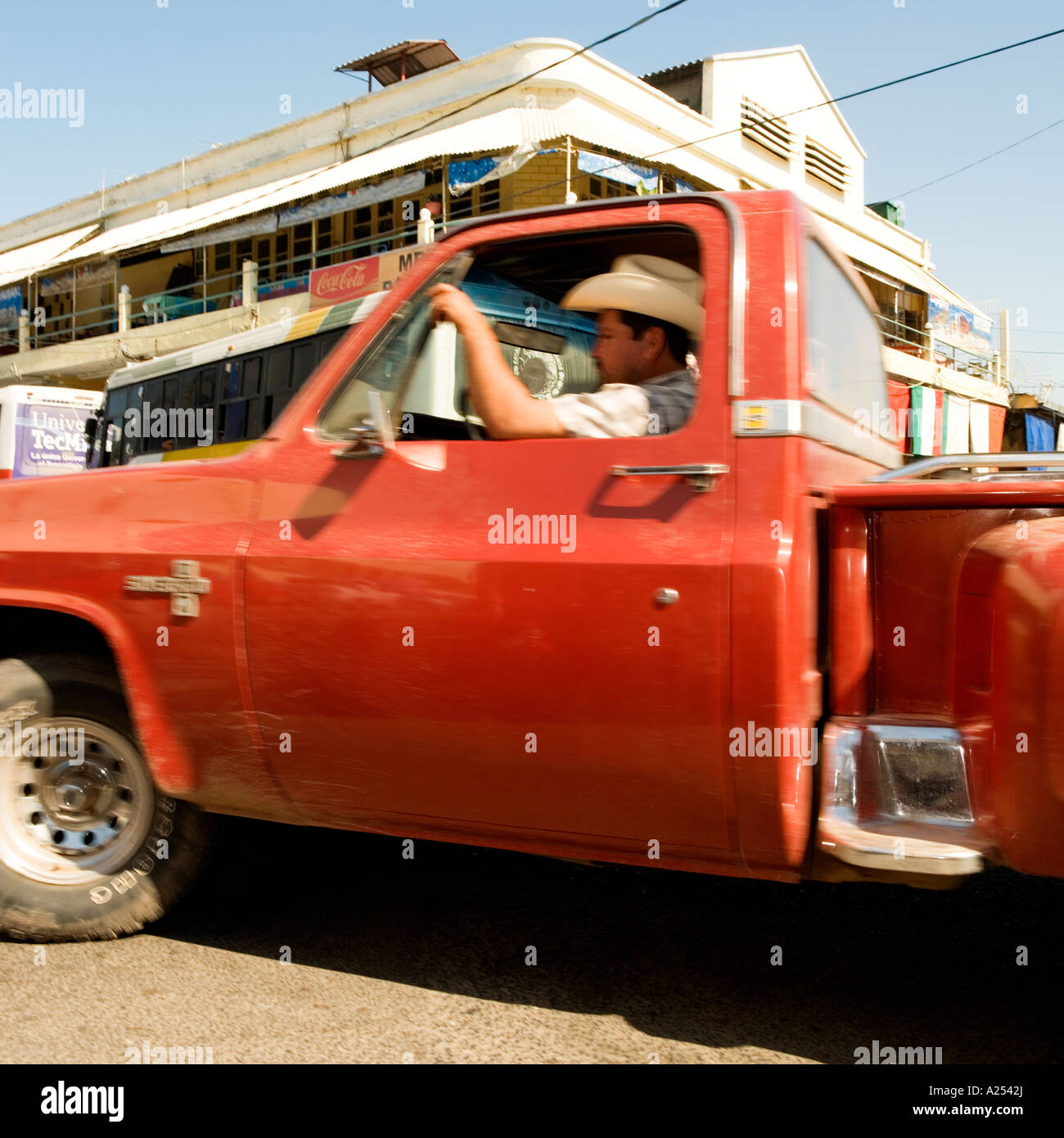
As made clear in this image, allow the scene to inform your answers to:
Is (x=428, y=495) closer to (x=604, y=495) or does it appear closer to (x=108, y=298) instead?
(x=604, y=495)

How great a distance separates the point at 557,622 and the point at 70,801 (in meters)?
1.64

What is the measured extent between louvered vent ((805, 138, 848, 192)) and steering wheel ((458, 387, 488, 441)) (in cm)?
2427

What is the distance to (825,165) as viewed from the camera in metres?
25.5

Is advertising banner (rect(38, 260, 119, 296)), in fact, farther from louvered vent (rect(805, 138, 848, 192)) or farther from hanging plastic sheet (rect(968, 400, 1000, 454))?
hanging plastic sheet (rect(968, 400, 1000, 454))

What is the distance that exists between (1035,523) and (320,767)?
1785mm

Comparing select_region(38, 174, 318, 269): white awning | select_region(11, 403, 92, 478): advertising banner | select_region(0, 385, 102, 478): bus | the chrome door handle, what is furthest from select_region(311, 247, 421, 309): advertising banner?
the chrome door handle

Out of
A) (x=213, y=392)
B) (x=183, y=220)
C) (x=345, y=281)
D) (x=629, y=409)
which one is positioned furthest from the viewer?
(x=183, y=220)

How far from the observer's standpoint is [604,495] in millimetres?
2488

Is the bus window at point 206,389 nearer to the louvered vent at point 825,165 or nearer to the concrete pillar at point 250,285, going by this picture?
the concrete pillar at point 250,285

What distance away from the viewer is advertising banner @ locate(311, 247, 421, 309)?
1677cm

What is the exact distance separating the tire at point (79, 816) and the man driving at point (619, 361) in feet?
4.60

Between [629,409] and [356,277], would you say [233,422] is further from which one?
[629,409]

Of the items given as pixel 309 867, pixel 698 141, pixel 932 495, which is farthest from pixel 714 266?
pixel 698 141

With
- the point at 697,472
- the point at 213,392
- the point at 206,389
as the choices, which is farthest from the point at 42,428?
the point at 697,472
